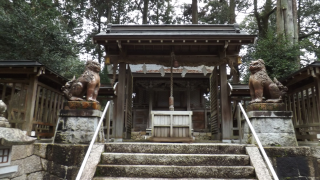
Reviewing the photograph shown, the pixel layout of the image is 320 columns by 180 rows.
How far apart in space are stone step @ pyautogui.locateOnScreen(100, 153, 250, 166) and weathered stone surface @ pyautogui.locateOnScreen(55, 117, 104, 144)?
2.40ft

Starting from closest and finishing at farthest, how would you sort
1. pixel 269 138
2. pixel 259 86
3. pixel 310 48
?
pixel 269 138 → pixel 259 86 → pixel 310 48

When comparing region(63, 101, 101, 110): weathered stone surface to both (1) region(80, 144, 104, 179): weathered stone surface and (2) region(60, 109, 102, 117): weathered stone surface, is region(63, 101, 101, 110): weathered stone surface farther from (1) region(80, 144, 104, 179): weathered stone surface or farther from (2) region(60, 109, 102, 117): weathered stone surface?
(1) region(80, 144, 104, 179): weathered stone surface

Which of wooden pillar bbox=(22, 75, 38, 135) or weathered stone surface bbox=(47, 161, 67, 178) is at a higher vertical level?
wooden pillar bbox=(22, 75, 38, 135)

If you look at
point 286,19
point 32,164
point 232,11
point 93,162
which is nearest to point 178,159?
point 93,162

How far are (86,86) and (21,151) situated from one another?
6.07ft

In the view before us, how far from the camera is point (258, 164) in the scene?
3.90 meters

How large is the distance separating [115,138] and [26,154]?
112 inches

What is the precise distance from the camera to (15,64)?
19.3 feet

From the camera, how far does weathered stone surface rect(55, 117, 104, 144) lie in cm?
464

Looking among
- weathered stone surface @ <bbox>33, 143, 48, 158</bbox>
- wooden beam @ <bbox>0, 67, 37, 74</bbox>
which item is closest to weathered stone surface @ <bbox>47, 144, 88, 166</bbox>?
weathered stone surface @ <bbox>33, 143, 48, 158</bbox>

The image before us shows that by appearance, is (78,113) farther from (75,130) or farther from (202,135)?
(202,135)

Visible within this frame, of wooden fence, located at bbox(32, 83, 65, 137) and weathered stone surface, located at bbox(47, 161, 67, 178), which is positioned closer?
weathered stone surface, located at bbox(47, 161, 67, 178)

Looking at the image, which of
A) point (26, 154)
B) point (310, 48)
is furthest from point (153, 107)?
point (310, 48)

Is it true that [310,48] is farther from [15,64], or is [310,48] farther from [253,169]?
[15,64]
